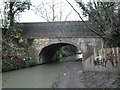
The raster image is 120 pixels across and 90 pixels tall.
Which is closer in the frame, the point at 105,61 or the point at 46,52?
the point at 105,61

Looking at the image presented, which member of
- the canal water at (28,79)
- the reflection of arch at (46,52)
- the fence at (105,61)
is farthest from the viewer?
the reflection of arch at (46,52)

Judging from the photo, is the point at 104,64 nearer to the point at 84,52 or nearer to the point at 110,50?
the point at 110,50

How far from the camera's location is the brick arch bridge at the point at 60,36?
41.4ft

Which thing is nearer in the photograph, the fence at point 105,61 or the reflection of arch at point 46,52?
the fence at point 105,61

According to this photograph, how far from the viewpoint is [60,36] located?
43.0ft

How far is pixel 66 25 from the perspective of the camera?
45.7 ft

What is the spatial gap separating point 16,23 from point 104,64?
994 centimetres

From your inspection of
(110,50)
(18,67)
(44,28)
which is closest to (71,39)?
(44,28)

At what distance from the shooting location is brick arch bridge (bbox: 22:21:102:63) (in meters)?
12.6

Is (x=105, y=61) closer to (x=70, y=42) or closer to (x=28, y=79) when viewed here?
(x=28, y=79)

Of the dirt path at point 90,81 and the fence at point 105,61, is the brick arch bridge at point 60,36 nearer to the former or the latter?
the fence at point 105,61

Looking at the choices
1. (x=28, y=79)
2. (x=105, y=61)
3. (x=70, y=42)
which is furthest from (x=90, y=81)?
(x=70, y=42)

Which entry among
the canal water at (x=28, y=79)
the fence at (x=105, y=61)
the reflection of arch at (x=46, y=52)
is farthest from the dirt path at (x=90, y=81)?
the reflection of arch at (x=46, y=52)

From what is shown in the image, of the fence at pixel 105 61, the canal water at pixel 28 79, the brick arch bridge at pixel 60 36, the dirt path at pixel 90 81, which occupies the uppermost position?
the brick arch bridge at pixel 60 36
